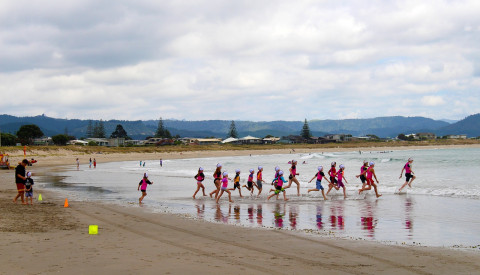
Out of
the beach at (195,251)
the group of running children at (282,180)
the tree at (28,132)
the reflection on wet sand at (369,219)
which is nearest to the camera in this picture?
the beach at (195,251)

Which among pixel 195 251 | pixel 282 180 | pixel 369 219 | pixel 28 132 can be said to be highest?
pixel 28 132

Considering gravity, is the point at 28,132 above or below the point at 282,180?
above

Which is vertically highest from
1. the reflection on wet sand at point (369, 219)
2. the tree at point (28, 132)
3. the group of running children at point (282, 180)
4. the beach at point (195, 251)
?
the tree at point (28, 132)

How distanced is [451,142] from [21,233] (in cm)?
16935

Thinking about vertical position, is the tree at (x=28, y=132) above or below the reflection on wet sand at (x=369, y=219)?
above

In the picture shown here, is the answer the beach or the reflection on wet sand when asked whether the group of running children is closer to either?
the reflection on wet sand

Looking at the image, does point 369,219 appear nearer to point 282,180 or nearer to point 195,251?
point 282,180

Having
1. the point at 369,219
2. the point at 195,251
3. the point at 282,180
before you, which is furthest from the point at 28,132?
the point at 195,251

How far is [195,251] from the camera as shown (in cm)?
865

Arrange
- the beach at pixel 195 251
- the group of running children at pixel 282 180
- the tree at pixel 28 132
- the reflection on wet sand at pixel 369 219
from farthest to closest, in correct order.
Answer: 1. the tree at pixel 28 132
2. the group of running children at pixel 282 180
3. the reflection on wet sand at pixel 369 219
4. the beach at pixel 195 251

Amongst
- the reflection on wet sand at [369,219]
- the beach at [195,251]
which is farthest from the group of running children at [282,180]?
the beach at [195,251]

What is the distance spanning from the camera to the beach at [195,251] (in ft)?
24.0

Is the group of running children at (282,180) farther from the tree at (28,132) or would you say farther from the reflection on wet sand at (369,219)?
the tree at (28,132)

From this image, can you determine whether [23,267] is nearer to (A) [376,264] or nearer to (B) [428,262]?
(A) [376,264]
